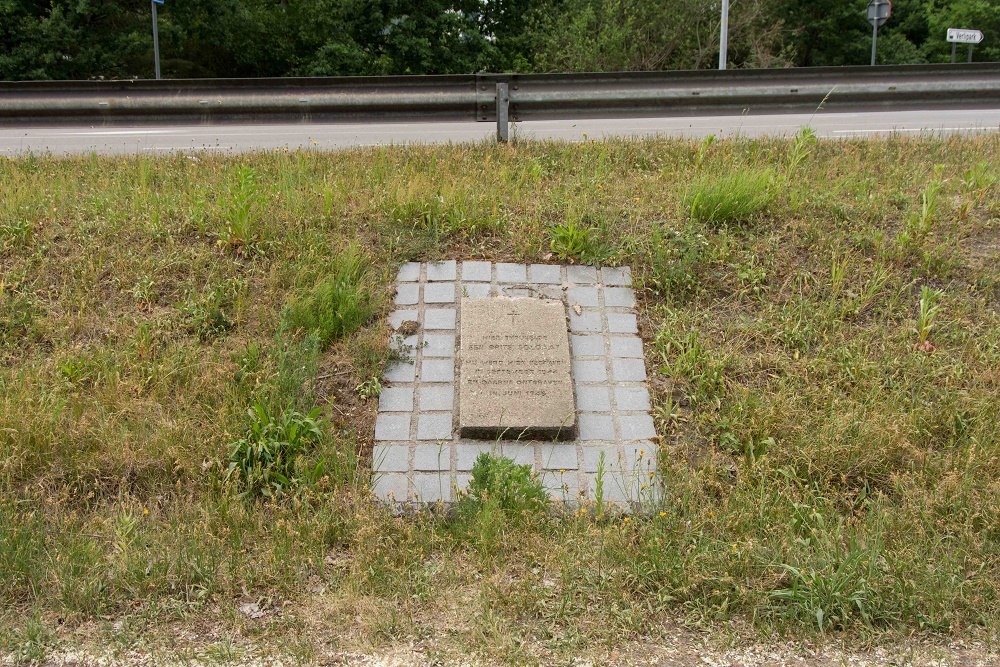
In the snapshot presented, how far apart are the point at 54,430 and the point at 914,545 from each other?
4664 mm

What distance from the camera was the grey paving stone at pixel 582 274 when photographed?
6.51m

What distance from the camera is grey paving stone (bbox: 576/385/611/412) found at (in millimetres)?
5652

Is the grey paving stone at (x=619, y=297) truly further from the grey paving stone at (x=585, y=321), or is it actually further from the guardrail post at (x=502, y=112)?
the guardrail post at (x=502, y=112)

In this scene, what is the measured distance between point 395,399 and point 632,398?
1475 mm

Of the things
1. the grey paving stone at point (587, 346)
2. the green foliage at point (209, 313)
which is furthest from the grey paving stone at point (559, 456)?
the green foliage at point (209, 313)

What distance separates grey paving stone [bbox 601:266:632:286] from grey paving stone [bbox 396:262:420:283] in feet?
4.36

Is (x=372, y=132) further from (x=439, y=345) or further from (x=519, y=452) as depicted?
(x=519, y=452)

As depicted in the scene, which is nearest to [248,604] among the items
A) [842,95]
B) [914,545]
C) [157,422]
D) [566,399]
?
[157,422]

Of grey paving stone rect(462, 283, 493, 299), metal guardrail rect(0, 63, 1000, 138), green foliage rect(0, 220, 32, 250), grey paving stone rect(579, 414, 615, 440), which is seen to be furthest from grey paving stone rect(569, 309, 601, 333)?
green foliage rect(0, 220, 32, 250)

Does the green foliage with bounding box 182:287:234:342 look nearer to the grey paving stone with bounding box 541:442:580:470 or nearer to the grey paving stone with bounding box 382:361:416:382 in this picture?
the grey paving stone with bounding box 382:361:416:382

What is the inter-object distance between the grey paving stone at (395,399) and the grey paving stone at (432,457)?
338 millimetres

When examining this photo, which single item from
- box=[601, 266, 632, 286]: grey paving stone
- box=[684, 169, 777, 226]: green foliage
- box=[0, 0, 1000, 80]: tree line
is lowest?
box=[601, 266, 632, 286]: grey paving stone

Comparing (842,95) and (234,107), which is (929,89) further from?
(234,107)

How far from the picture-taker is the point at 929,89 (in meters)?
9.06
